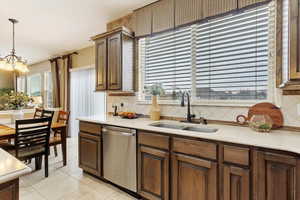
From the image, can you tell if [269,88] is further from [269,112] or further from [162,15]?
[162,15]

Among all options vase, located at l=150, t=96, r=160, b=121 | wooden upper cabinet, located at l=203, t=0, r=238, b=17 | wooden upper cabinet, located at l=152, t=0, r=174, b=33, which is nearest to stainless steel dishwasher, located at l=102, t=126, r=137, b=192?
vase, located at l=150, t=96, r=160, b=121

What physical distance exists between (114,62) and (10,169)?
2.23 m

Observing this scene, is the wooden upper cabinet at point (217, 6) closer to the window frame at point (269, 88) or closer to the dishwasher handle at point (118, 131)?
the window frame at point (269, 88)

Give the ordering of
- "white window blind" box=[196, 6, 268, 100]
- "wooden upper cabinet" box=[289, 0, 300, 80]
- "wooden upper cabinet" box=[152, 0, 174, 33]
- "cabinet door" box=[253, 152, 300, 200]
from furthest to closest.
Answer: "wooden upper cabinet" box=[152, 0, 174, 33] < "white window blind" box=[196, 6, 268, 100] < "wooden upper cabinet" box=[289, 0, 300, 80] < "cabinet door" box=[253, 152, 300, 200]

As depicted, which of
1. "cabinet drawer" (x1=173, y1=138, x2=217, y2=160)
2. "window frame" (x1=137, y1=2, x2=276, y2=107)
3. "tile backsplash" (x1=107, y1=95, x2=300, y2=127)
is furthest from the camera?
"window frame" (x1=137, y1=2, x2=276, y2=107)

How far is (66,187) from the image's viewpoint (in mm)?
2479

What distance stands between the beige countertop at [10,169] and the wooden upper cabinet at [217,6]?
7.80ft

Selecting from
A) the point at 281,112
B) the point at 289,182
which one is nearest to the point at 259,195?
the point at 289,182

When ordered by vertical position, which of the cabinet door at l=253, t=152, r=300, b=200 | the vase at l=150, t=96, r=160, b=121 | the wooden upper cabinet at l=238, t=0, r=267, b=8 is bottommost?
the cabinet door at l=253, t=152, r=300, b=200

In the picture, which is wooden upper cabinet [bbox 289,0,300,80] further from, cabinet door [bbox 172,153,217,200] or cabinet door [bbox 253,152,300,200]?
cabinet door [bbox 172,153,217,200]

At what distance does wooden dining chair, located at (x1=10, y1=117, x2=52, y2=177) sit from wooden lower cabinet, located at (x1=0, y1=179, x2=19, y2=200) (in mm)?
1748

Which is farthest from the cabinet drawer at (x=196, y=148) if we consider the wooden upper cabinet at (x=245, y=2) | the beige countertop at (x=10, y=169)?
the wooden upper cabinet at (x=245, y=2)

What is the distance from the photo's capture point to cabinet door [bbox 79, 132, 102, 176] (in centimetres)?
260

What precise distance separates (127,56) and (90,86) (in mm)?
2559
